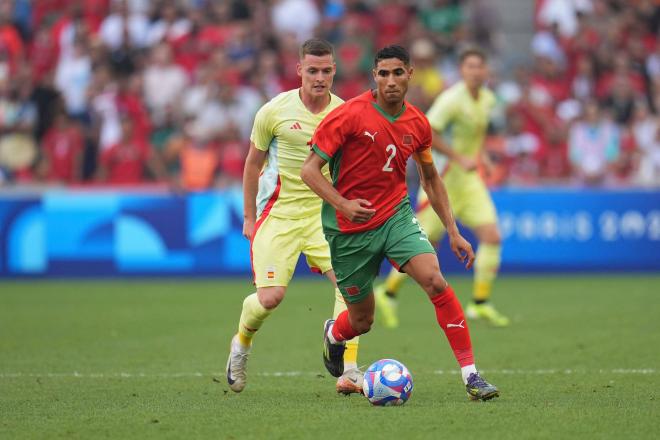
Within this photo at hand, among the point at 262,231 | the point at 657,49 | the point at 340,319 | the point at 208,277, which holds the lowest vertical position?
the point at 208,277

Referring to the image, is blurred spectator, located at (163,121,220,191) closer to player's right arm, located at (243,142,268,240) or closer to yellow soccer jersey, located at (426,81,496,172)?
yellow soccer jersey, located at (426,81,496,172)

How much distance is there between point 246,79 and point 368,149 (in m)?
13.3

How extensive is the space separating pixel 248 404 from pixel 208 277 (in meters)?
10.3

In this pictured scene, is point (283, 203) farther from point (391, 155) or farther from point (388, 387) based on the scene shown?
point (388, 387)

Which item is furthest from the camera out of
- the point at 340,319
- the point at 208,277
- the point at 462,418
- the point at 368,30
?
the point at 368,30

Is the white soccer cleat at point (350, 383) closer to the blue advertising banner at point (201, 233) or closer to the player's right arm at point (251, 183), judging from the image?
the player's right arm at point (251, 183)

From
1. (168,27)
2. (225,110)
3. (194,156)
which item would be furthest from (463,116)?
(168,27)

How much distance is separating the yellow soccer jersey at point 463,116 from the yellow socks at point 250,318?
4.86 m

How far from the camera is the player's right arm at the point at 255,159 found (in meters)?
8.52

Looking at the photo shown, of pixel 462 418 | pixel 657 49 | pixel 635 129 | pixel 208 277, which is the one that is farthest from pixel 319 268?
pixel 657 49

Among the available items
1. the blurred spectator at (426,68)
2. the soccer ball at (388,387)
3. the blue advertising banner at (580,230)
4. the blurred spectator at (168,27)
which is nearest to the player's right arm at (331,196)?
the soccer ball at (388,387)

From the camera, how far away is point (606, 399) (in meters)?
7.79

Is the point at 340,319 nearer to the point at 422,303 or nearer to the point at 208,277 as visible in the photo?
the point at 422,303

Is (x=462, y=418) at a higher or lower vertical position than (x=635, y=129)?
lower
